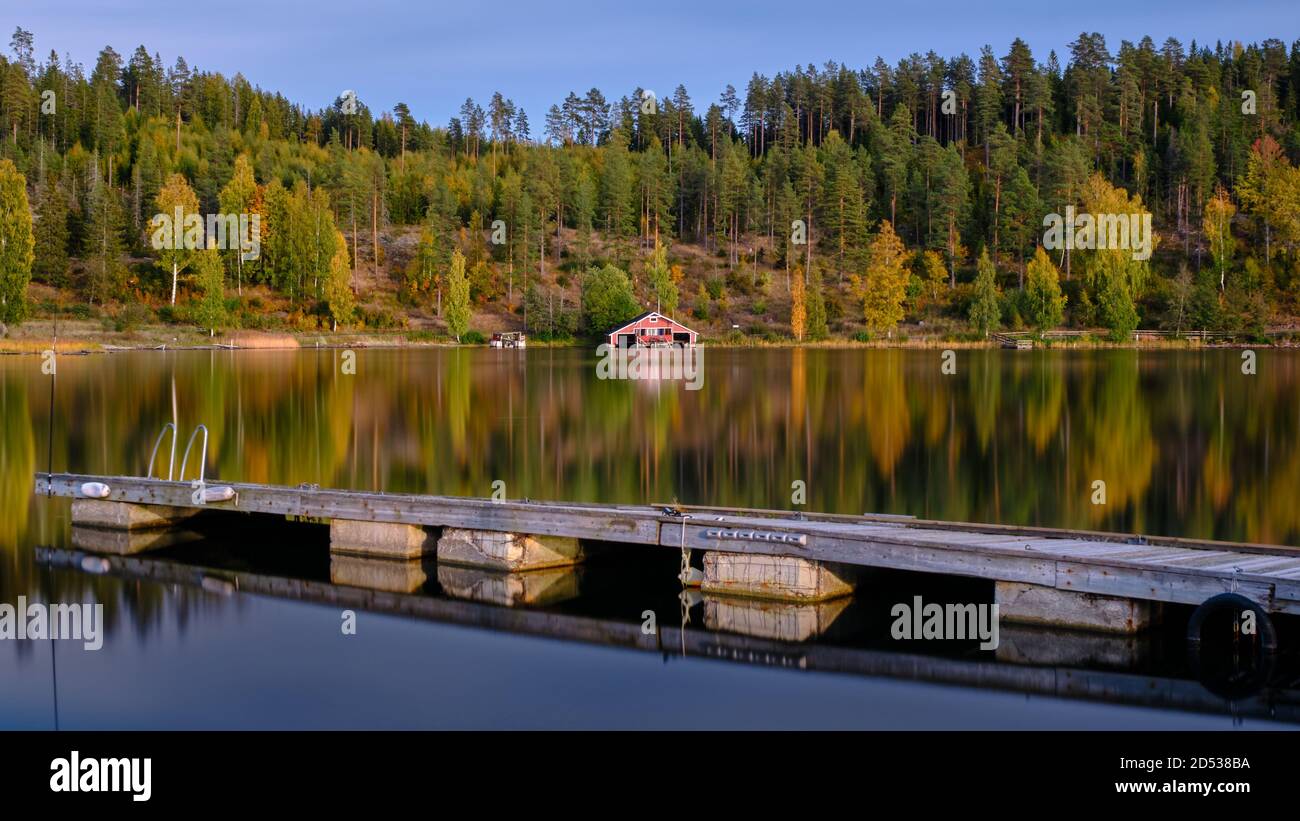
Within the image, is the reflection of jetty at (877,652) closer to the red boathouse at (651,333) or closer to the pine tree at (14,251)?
the pine tree at (14,251)

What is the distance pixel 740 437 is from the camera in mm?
37750

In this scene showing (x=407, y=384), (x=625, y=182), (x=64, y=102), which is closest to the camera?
(x=407, y=384)

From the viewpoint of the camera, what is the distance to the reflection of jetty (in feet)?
42.7

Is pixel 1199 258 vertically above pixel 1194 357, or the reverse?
pixel 1199 258

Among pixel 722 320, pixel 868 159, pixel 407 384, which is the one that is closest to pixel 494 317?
A: pixel 722 320

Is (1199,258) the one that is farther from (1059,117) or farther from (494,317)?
(494,317)

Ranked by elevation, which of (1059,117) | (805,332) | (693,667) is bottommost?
(693,667)

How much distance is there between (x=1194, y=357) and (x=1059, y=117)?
2726 inches

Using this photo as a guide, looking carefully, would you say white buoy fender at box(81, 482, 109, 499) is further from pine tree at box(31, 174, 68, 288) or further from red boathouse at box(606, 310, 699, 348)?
pine tree at box(31, 174, 68, 288)

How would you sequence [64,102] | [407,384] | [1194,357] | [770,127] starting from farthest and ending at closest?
[770,127], [64,102], [1194,357], [407,384]

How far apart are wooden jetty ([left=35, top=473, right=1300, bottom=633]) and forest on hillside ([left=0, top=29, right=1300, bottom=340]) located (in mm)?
73510

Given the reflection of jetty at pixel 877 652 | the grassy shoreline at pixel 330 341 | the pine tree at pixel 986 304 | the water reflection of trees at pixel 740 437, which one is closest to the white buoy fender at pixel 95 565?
the water reflection of trees at pixel 740 437

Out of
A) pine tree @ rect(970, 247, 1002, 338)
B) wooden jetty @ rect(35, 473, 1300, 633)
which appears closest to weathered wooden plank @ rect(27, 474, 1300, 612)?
wooden jetty @ rect(35, 473, 1300, 633)
